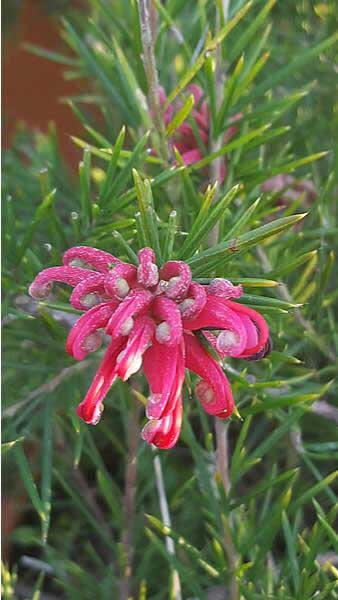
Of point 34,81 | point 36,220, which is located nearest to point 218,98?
point 36,220

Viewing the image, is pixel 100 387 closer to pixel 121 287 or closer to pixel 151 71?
pixel 121 287

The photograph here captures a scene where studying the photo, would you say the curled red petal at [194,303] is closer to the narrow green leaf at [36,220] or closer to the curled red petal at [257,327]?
the curled red petal at [257,327]

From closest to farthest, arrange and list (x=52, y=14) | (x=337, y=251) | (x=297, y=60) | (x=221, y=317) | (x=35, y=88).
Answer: (x=221, y=317)
(x=297, y=60)
(x=337, y=251)
(x=52, y=14)
(x=35, y=88)

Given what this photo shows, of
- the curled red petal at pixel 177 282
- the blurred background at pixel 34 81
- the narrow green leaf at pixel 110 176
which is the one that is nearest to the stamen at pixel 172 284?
the curled red petal at pixel 177 282

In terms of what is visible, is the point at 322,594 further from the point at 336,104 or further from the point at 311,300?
the point at 336,104

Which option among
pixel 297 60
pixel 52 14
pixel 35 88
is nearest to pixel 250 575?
pixel 297 60
